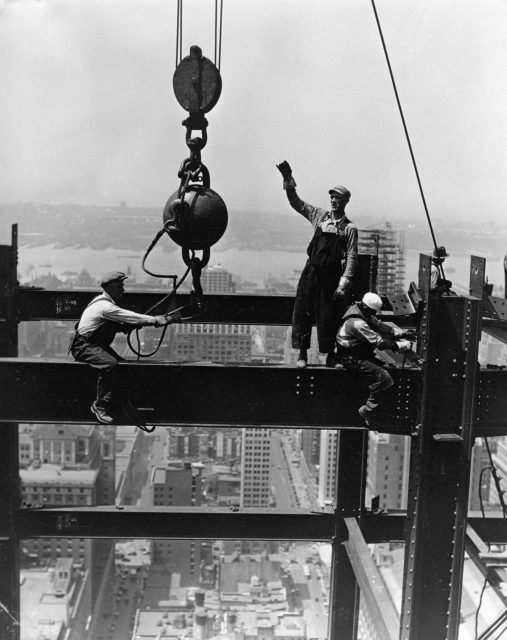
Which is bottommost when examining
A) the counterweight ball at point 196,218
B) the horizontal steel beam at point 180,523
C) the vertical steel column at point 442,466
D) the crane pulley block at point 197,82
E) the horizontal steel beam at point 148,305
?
the horizontal steel beam at point 180,523

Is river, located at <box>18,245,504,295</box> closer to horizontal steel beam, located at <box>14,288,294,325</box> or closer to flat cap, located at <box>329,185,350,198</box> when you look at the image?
horizontal steel beam, located at <box>14,288,294,325</box>

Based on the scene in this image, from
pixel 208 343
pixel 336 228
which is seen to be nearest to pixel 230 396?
pixel 336 228

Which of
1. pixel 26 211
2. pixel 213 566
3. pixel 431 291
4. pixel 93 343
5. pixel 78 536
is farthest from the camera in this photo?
pixel 26 211

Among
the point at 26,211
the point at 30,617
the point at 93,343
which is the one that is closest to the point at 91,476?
the point at 30,617

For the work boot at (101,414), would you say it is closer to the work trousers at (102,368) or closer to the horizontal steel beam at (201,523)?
the work trousers at (102,368)

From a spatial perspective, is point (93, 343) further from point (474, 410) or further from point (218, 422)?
point (474, 410)

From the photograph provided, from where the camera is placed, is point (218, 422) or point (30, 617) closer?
point (218, 422)

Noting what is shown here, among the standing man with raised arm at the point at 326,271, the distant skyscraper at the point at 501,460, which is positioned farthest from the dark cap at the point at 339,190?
the distant skyscraper at the point at 501,460

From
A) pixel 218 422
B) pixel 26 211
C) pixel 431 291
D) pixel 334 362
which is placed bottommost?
pixel 218 422
